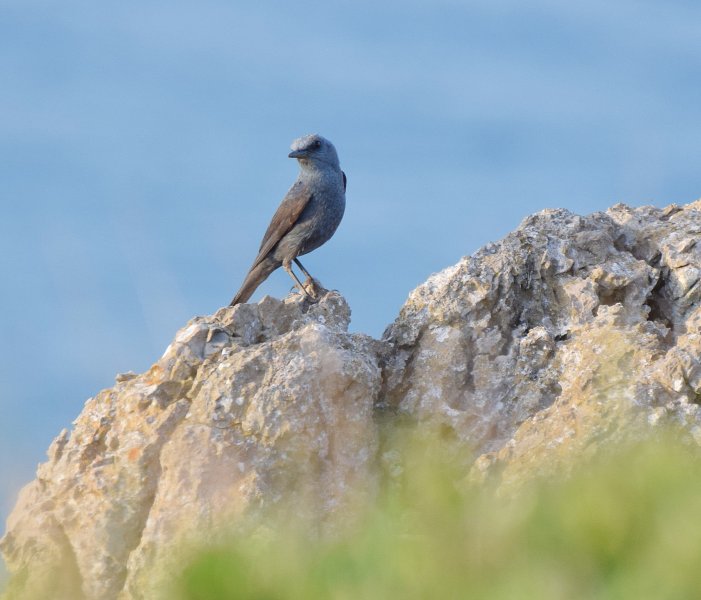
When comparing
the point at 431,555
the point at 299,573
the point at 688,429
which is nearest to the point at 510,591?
the point at 431,555

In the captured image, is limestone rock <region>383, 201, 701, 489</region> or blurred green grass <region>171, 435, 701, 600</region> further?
limestone rock <region>383, 201, 701, 489</region>

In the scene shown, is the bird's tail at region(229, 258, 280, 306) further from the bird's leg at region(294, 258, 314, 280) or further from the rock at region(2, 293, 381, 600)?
the rock at region(2, 293, 381, 600)

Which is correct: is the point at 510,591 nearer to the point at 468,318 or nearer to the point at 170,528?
the point at 170,528

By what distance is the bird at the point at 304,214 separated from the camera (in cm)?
1284

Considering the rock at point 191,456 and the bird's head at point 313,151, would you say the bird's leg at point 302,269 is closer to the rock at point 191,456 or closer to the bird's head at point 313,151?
the bird's head at point 313,151

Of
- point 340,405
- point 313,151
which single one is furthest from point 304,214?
point 340,405

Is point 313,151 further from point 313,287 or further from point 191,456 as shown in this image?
point 191,456

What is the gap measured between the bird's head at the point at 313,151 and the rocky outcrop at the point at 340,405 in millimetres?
4811

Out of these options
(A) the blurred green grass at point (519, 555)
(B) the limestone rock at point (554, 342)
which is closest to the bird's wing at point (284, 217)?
(B) the limestone rock at point (554, 342)

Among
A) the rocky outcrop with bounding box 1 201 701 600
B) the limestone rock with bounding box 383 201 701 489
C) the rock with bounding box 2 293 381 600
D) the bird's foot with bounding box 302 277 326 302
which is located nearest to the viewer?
the rock with bounding box 2 293 381 600

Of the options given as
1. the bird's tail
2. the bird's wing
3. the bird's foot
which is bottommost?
the bird's foot

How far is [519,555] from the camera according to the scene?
329cm

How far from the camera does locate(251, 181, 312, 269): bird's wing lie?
12852mm

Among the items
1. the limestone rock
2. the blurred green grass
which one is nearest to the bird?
the limestone rock
